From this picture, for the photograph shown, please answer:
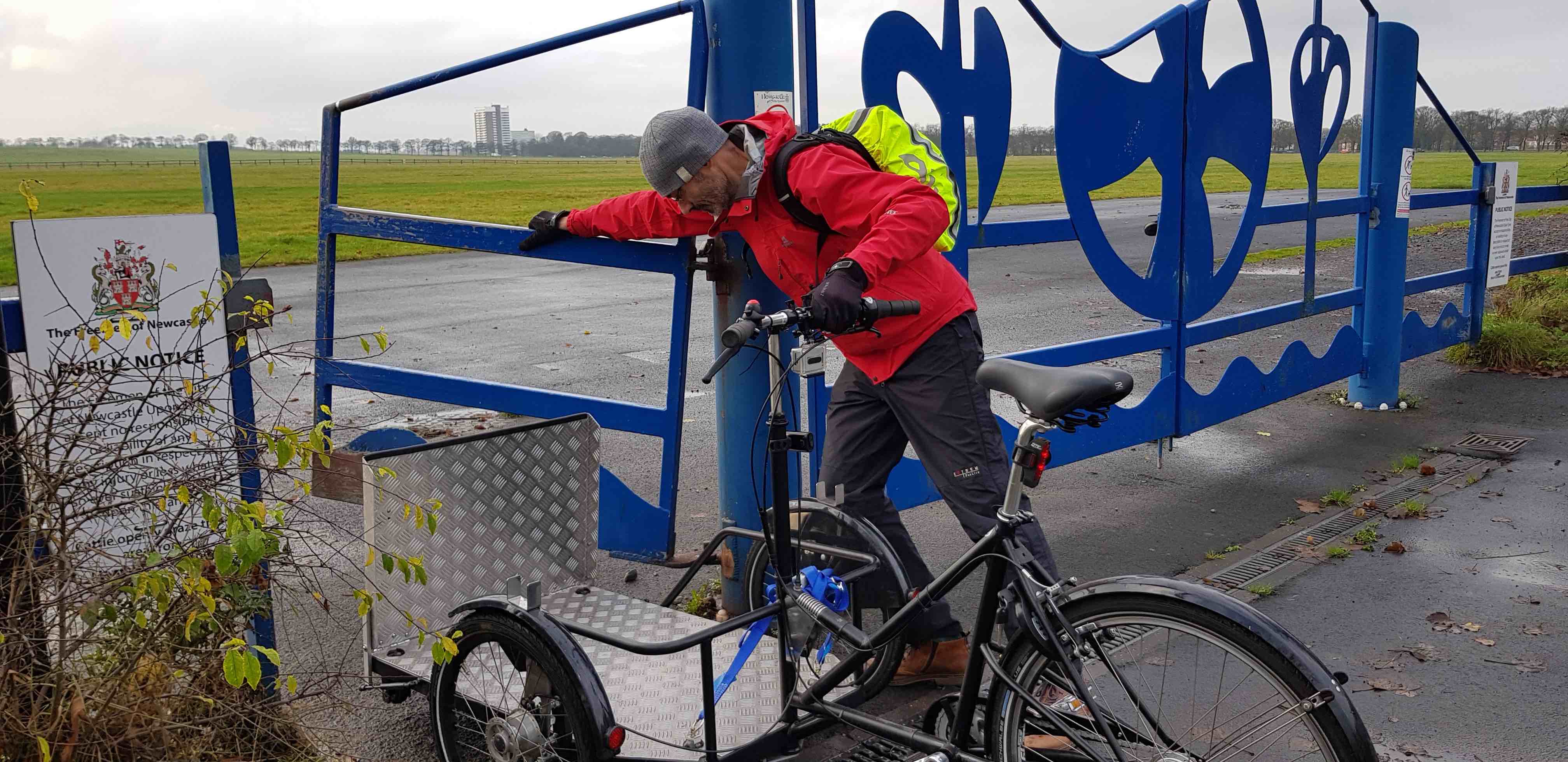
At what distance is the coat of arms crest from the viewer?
9.98ft

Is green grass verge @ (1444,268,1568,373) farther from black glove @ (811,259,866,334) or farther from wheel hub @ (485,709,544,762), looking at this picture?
wheel hub @ (485,709,544,762)

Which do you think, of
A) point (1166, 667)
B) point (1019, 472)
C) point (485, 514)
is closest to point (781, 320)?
point (1019, 472)

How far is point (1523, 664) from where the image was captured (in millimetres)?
4168

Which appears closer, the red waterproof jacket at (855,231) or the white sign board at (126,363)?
the white sign board at (126,363)

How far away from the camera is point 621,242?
4.28 meters

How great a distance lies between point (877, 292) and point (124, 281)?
2.02 metres

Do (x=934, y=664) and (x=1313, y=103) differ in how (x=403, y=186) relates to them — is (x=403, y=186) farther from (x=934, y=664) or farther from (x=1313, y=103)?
(x=934, y=664)

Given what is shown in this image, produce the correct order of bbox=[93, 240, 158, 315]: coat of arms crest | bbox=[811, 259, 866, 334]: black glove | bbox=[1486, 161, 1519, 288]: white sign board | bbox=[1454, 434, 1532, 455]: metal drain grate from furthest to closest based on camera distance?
bbox=[1486, 161, 1519, 288]: white sign board
bbox=[1454, 434, 1532, 455]: metal drain grate
bbox=[93, 240, 158, 315]: coat of arms crest
bbox=[811, 259, 866, 334]: black glove

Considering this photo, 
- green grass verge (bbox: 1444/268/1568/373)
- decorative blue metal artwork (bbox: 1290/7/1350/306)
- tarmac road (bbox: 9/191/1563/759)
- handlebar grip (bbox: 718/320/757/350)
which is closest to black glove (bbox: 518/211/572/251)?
tarmac road (bbox: 9/191/1563/759)

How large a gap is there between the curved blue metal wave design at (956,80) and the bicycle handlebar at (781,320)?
174 centimetres

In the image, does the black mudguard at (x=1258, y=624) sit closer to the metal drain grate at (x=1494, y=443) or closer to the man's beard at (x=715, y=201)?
the man's beard at (x=715, y=201)

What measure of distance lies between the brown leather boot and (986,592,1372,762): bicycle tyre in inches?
44.1

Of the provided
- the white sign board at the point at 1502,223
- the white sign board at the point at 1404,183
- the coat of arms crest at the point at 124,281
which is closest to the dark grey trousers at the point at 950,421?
the coat of arms crest at the point at 124,281

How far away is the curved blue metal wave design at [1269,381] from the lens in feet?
21.0
